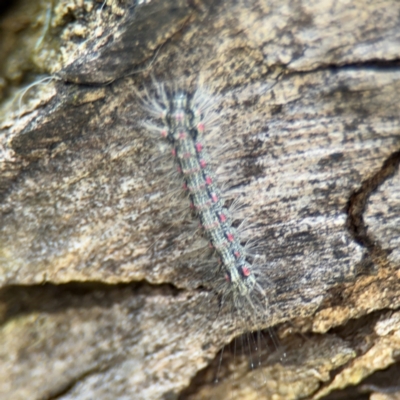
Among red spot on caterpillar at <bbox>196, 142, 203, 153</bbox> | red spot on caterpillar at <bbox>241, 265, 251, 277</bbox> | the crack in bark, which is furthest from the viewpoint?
red spot on caterpillar at <bbox>241, 265, 251, 277</bbox>

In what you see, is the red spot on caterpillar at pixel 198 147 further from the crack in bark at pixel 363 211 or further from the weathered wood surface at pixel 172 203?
the crack in bark at pixel 363 211

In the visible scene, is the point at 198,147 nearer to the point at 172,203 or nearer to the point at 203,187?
the point at 203,187

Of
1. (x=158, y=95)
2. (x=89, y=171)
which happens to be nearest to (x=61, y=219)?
(x=89, y=171)

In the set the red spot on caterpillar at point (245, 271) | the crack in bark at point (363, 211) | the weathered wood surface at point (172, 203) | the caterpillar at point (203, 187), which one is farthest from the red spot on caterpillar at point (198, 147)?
the crack in bark at point (363, 211)

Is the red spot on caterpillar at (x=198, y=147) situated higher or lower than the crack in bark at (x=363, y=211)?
higher

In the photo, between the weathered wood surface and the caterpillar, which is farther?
the caterpillar

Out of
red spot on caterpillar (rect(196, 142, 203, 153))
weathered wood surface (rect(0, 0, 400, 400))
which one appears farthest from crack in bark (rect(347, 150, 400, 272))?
red spot on caterpillar (rect(196, 142, 203, 153))

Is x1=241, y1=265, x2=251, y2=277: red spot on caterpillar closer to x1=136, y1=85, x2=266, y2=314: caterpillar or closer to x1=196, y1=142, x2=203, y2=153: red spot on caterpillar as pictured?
x1=136, y1=85, x2=266, y2=314: caterpillar

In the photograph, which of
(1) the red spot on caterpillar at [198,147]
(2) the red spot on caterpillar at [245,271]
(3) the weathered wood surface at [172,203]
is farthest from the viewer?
(2) the red spot on caterpillar at [245,271]
